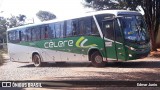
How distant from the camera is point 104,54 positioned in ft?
43.9

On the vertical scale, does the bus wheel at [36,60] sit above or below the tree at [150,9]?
below

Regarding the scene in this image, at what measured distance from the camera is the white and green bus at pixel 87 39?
1273cm

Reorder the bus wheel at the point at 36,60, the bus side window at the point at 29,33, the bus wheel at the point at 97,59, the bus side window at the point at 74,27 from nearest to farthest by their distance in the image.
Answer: the bus wheel at the point at 97,59
the bus side window at the point at 74,27
the bus side window at the point at 29,33
the bus wheel at the point at 36,60

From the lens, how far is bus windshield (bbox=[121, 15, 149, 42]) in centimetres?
1270

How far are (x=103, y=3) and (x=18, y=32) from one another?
9223mm

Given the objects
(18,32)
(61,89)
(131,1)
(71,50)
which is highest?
(131,1)

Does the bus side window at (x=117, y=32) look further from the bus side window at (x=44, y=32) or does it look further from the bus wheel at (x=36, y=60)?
the bus wheel at (x=36, y=60)

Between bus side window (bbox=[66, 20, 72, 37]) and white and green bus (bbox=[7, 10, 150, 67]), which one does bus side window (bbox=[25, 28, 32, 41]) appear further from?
bus side window (bbox=[66, 20, 72, 37])

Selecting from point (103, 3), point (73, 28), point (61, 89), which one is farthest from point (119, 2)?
point (61, 89)

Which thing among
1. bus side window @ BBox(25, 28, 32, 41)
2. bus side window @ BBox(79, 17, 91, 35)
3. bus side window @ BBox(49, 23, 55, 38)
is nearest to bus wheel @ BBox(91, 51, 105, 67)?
bus side window @ BBox(79, 17, 91, 35)

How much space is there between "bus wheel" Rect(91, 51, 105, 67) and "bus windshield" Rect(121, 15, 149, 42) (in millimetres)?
1843

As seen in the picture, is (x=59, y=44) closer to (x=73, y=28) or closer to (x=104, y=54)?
(x=73, y=28)

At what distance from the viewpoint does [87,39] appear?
1384 cm

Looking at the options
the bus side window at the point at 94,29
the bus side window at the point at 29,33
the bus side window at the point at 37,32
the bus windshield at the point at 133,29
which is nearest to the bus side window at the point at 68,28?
the bus side window at the point at 94,29
